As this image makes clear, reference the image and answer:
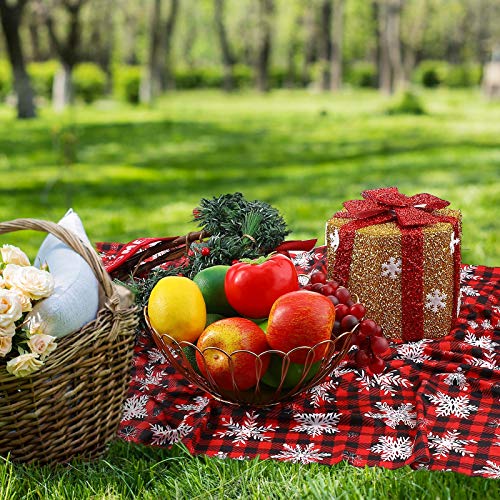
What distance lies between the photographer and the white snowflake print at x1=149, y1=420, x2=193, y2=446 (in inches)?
109

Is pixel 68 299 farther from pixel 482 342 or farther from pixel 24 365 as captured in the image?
pixel 482 342

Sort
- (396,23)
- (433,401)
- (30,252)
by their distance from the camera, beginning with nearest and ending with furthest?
(433,401), (30,252), (396,23)

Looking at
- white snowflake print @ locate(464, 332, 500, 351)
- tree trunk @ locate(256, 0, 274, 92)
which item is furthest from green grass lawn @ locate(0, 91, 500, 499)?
tree trunk @ locate(256, 0, 274, 92)

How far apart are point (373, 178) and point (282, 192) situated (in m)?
1.09

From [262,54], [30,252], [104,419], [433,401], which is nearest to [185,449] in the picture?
[104,419]

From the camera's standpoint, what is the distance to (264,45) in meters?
34.2

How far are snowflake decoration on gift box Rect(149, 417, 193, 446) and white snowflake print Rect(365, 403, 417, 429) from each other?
2.12 feet

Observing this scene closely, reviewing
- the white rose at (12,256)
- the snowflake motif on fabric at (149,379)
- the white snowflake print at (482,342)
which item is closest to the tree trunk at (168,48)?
the white snowflake print at (482,342)

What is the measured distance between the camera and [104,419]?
267 centimetres

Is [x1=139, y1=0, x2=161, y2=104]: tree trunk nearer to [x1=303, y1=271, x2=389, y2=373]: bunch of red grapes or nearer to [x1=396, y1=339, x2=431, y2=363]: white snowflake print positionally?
[x1=396, y1=339, x2=431, y2=363]: white snowflake print

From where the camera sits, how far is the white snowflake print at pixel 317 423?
2801 millimetres

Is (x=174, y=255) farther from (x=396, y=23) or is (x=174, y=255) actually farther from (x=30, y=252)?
(x=396, y=23)

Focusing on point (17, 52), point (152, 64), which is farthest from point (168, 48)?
point (17, 52)

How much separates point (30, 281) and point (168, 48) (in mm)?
29098
